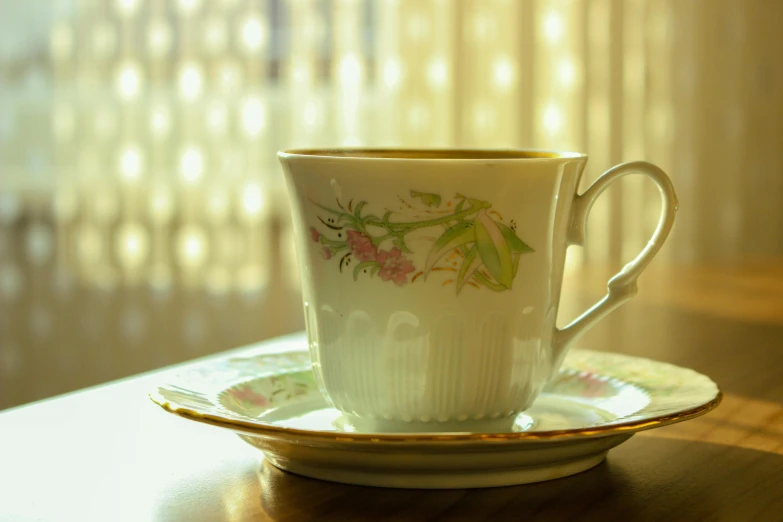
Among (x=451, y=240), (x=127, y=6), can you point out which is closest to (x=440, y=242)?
(x=451, y=240)

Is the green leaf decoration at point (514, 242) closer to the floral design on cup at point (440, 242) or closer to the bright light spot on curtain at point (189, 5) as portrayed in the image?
the floral design on cup at point (440, 242)

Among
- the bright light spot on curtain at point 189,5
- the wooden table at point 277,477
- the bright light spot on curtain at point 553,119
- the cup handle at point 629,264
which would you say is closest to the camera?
the wooden table at point 277,477

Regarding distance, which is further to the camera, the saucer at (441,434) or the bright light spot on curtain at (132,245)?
the bright light spot on curtain at (132,245)

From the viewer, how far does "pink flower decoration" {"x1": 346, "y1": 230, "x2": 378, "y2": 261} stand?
43cm

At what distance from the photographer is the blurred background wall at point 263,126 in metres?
2.25

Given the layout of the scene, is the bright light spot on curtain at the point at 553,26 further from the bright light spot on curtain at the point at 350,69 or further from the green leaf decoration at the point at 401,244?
the green leaf decoration at the point at 401,244

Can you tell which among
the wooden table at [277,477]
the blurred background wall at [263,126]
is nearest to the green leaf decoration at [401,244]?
the wooden table at [277,477]

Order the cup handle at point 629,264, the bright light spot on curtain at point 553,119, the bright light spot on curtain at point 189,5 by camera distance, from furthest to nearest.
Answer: the bright light spot on curtain at point 553,119
the bright light spot on curtain at point 189,5
the cup handle at point 629,264

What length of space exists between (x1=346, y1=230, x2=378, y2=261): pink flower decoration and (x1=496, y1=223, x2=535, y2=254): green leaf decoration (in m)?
0.05

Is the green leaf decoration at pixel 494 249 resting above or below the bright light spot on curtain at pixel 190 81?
below

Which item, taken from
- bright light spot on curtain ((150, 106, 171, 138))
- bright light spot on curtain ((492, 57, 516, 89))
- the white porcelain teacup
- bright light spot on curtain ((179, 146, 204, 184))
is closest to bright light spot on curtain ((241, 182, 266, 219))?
bright light spot on curtain ((179, 146, 204, 184))

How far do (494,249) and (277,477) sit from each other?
0.43 feet

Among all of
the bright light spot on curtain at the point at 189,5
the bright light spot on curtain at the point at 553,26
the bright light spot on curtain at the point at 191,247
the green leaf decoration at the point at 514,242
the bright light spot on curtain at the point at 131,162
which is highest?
the bright light spot on curtain at the point at 189,5

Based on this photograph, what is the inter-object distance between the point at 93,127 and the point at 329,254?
77.4 inches
